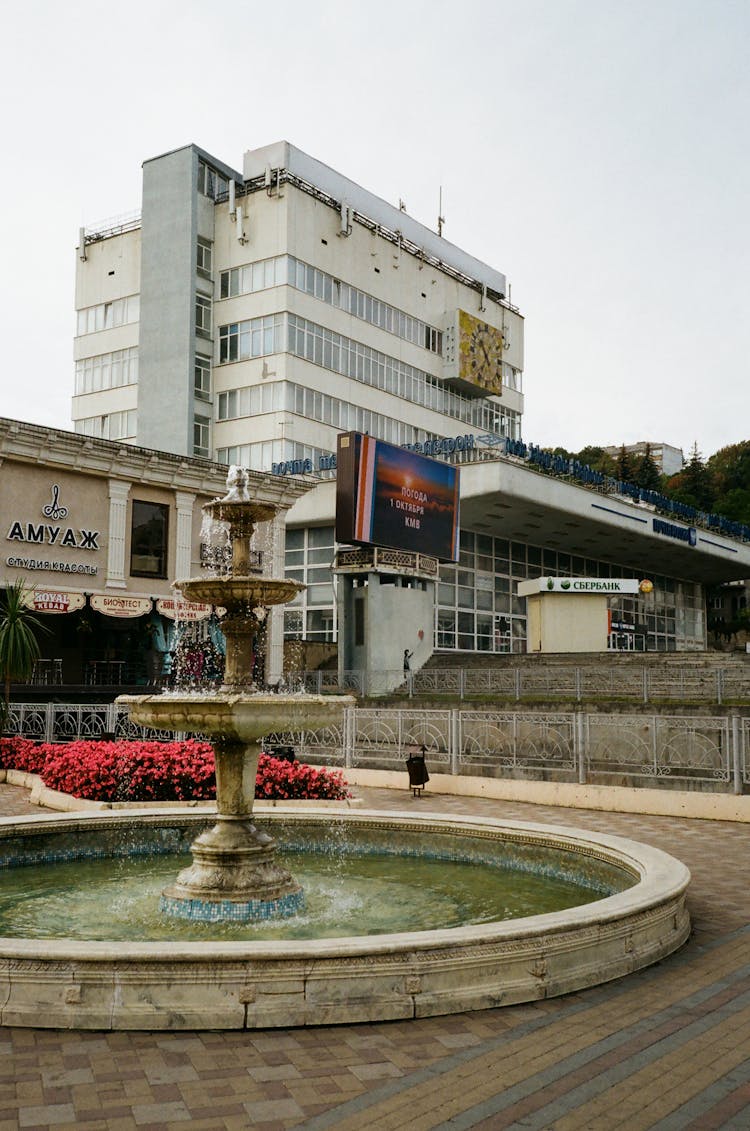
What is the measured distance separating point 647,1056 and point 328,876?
5.22m

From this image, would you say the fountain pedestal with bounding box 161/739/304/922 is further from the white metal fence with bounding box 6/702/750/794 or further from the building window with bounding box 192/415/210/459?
the building window with bounding box 192/415/210/459

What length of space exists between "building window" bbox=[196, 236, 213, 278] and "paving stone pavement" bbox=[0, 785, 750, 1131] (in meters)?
51.5

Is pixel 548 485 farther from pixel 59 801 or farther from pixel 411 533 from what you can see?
pixel 59 801

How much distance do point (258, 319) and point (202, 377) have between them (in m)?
4.46

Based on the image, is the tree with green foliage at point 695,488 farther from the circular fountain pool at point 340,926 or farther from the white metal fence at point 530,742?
the circular fountain pool at point 340,926

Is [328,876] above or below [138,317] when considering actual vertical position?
below

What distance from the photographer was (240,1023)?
18.4 ft

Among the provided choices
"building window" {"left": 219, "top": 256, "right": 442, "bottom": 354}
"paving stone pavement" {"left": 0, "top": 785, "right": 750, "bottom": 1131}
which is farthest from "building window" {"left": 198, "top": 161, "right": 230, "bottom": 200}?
"paving stone pavement" {"left": 0, "top": 785, "right": 750, "bottom": 1131}

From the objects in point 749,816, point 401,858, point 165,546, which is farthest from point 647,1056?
point 165,546

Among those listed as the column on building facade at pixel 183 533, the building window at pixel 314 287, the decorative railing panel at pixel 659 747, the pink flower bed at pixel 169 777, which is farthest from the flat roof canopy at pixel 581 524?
the pink flower bed at pixel 169 777

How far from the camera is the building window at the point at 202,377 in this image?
52.8 metres

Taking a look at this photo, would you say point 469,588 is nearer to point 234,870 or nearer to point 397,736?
point 397,736

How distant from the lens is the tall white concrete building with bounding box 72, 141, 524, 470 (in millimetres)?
50969

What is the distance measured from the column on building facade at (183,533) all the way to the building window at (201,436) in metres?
19.5
